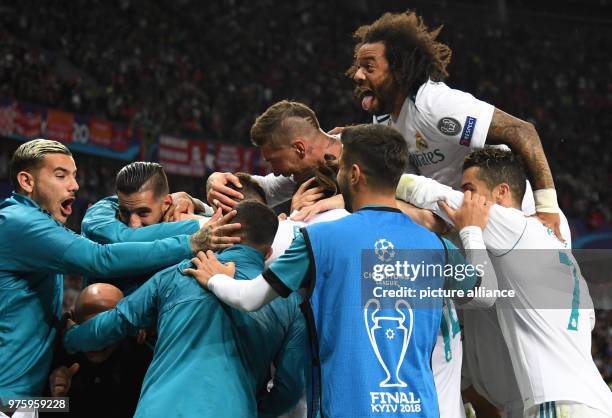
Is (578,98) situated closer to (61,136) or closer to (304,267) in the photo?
(61,136)

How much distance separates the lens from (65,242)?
12.4 feet

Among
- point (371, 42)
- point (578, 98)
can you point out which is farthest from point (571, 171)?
point (371, 42)

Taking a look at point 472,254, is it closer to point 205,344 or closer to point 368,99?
point 205,344

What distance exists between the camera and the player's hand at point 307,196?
408 cm

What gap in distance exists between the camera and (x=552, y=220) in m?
4.09

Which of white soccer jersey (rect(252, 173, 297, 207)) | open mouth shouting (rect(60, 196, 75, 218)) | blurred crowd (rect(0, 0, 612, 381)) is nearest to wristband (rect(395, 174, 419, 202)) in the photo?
white soccer jersey (rect(252, 173, 297, 207))

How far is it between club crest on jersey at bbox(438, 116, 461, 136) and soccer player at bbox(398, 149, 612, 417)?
482mm

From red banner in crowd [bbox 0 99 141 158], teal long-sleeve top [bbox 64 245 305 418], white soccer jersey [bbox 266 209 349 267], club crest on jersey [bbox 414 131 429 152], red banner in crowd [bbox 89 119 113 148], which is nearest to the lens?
teal long-sleeve top [bbox 64 245 305 418]

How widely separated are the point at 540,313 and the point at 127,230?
2.00 meters

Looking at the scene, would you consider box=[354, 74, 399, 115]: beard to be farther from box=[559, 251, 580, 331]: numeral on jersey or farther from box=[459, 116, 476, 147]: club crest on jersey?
box=[559, 251, 580, 331]: numeral on jersey

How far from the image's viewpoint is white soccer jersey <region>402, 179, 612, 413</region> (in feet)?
11.8

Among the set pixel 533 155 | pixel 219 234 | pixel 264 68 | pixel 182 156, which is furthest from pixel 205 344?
pixel 264 68

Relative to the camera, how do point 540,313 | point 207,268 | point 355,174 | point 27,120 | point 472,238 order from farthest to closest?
point 27,120
point 540,313
point 472,238
point 207,268
point 355,174

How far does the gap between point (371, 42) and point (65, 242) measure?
207cm
